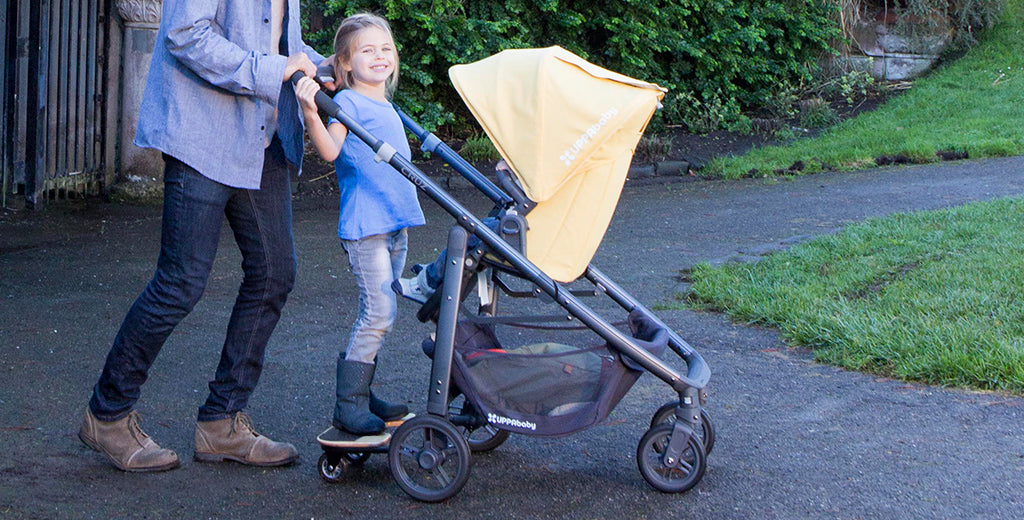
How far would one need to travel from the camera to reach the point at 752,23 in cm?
1405

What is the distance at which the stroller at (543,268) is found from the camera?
3467mm

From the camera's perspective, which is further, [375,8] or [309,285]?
[375,8]

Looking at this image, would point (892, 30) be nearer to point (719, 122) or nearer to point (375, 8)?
point (719, 122)

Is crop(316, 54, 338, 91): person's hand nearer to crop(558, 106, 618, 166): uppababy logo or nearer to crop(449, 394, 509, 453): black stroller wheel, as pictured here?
crop(558, 106, 618, 166): uppababy logo

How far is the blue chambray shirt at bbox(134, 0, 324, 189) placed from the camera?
337 cm

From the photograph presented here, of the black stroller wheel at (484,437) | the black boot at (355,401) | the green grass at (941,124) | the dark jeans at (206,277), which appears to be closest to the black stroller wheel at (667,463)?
the black stroller wheel at (484,437)

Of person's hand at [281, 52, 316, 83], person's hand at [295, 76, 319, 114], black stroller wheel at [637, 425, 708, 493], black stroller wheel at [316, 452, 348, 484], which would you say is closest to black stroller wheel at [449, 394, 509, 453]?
black stroller wheel at [316, 452, 348, 484]

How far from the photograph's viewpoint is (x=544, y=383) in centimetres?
358

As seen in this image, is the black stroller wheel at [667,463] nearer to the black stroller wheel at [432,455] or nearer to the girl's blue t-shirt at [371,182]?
the black stroller wheel at [432,455]

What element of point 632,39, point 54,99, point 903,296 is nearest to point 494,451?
point 903,296

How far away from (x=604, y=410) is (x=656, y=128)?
34.1 feet

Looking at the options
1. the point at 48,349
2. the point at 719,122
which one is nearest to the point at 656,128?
the point at 719,122

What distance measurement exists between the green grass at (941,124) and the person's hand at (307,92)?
8.28 metres

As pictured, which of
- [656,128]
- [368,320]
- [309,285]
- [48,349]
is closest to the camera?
[368,320]
